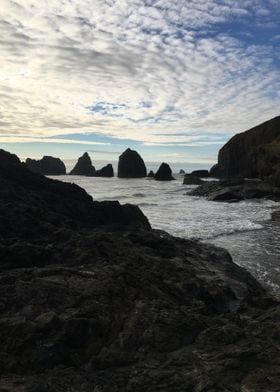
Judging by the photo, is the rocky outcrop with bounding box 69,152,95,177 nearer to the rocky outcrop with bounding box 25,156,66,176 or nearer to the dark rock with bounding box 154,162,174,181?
the rocky outcrop with bounding box 25,156,66,176

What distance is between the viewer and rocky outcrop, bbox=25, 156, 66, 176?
120225 millimetres

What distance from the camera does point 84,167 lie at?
4719 inches

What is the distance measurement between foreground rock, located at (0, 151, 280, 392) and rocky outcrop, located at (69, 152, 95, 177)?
112 metres

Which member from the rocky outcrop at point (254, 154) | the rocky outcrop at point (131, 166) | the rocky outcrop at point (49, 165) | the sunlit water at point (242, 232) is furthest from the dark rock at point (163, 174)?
the sunlit water at point (242, 232)

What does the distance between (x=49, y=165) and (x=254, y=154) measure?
86.3m

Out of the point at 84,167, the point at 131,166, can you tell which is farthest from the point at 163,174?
the point at 84,167

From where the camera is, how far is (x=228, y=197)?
33.7 m

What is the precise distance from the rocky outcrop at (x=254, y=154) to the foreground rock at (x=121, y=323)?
34.6 metres

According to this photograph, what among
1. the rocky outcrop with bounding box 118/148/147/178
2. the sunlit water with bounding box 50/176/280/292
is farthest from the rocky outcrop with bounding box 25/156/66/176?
the sunlit water with bounding box 50/176/280/292

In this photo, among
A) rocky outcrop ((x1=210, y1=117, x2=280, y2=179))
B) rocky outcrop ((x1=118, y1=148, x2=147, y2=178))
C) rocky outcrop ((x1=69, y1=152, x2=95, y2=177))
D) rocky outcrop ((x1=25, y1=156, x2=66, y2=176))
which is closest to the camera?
rocky outcrop ((x1=210, y1=117, x2=280, y2=179))

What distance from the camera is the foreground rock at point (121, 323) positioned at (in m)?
3.62

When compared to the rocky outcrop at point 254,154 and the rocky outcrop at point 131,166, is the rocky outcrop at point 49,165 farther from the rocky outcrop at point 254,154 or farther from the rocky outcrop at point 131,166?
the rocky outcrop at point 254,154

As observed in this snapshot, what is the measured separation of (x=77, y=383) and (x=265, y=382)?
165 centimetres

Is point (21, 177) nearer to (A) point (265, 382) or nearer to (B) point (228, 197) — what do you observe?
(A) point (265, 382)
